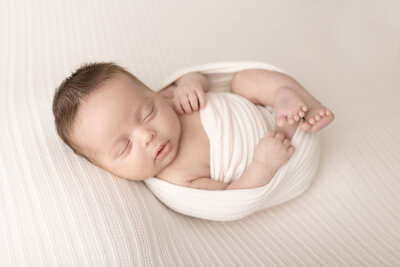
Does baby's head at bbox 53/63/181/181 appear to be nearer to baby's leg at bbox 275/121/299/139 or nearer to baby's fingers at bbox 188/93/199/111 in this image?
baby's fingers at bbox 188/93/199/111

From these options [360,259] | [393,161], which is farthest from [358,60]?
[360,259]

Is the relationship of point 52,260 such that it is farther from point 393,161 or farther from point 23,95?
point 393,161

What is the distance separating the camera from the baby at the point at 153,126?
1.02 m

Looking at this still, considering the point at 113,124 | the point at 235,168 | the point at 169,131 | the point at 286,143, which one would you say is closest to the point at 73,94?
the point at 113,124

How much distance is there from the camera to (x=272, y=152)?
1094 mm

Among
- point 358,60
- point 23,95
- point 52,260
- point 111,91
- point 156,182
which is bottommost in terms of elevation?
point 52,260

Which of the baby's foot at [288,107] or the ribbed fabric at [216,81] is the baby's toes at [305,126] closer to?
the baby's foot at [288,107]

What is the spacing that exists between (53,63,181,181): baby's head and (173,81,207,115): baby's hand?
0.11 meters

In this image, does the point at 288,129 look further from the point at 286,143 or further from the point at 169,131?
the point at 169,131

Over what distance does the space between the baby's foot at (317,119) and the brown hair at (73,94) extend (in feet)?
1.82

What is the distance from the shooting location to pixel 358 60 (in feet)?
5.18

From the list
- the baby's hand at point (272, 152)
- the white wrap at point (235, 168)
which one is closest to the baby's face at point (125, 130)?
the white wrap at point (235, 168)

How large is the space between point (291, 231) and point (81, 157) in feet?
2.09

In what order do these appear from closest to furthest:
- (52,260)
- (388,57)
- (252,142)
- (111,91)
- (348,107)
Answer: (52,260), (111,91), (252,142), (348,107), (388,57)
